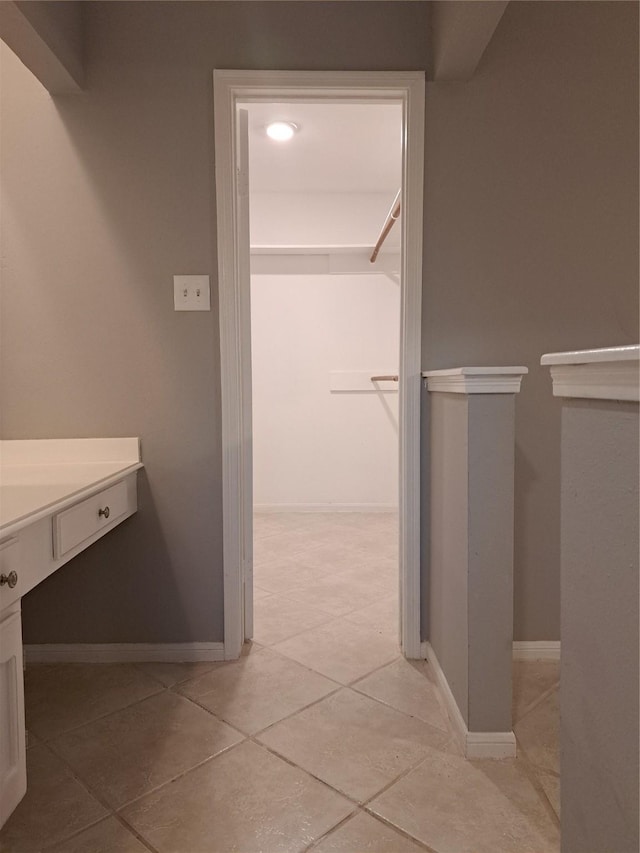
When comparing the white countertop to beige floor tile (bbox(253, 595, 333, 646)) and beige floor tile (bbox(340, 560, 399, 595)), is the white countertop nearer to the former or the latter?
beige floor tile (bbox(253, 595, 333, 646))

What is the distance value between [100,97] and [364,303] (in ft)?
8.72

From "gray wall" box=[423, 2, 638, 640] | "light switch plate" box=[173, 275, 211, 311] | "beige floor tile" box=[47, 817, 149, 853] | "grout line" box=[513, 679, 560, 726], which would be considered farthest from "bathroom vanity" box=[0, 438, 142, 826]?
"grout line" box=[513, 679, 560, 726]

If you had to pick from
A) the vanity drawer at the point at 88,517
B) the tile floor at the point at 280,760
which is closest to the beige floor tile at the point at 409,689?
the tile floor at the point at 280,760

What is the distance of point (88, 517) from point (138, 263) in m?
0.91

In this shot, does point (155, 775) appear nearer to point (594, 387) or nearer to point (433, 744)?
point (433, 744)

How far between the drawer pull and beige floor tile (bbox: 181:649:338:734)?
0.79 metres

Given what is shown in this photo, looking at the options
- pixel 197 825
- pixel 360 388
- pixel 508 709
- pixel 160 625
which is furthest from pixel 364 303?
pixel 197 825

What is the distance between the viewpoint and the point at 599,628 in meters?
0.74

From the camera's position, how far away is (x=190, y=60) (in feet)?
6.17

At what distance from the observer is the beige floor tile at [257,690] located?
1649 millimetres

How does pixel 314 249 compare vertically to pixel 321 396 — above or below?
above

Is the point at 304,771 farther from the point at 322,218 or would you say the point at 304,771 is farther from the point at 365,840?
the point at 322,218

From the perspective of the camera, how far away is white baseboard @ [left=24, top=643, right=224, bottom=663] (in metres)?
2.00

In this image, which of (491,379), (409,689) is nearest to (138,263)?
(491,379)
